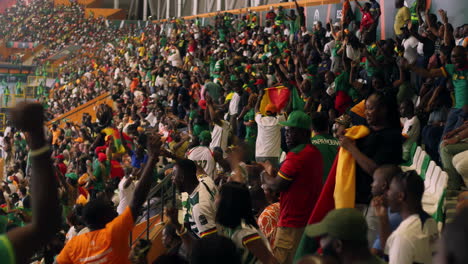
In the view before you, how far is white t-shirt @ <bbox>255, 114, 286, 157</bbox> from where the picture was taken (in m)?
8.34

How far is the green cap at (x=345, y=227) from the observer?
2500 mm

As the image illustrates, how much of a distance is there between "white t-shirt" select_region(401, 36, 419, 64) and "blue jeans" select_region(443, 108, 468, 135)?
2.04 meters

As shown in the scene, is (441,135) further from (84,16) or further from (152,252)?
(84,16)

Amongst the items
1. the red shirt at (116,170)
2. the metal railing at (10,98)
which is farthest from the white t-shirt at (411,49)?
the metal railing at (10,98)

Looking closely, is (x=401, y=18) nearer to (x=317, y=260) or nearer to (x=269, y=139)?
(x=269, y=139)

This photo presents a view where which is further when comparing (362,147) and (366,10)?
(366,10)

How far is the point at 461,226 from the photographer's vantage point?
1.56m

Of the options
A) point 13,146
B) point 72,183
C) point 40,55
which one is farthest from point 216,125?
point 40,55

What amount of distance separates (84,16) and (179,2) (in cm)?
863

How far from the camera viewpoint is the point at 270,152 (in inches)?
327

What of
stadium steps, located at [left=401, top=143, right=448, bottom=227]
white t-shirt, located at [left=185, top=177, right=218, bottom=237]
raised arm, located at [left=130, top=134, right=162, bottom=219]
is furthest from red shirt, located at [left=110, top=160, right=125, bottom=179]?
raised arm, located at [left=130, top=134, right=162, bottom=219]

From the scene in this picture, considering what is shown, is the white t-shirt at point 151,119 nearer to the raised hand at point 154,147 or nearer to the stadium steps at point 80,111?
the stadium steps at point 80,111

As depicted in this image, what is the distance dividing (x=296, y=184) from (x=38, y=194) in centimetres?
241

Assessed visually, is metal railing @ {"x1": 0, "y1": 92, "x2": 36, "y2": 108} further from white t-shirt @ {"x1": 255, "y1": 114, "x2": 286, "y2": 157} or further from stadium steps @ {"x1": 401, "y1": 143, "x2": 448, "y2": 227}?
stadium steps @ {"x1": 401, "y1": 143, "x2": 448, "y2": 227}
